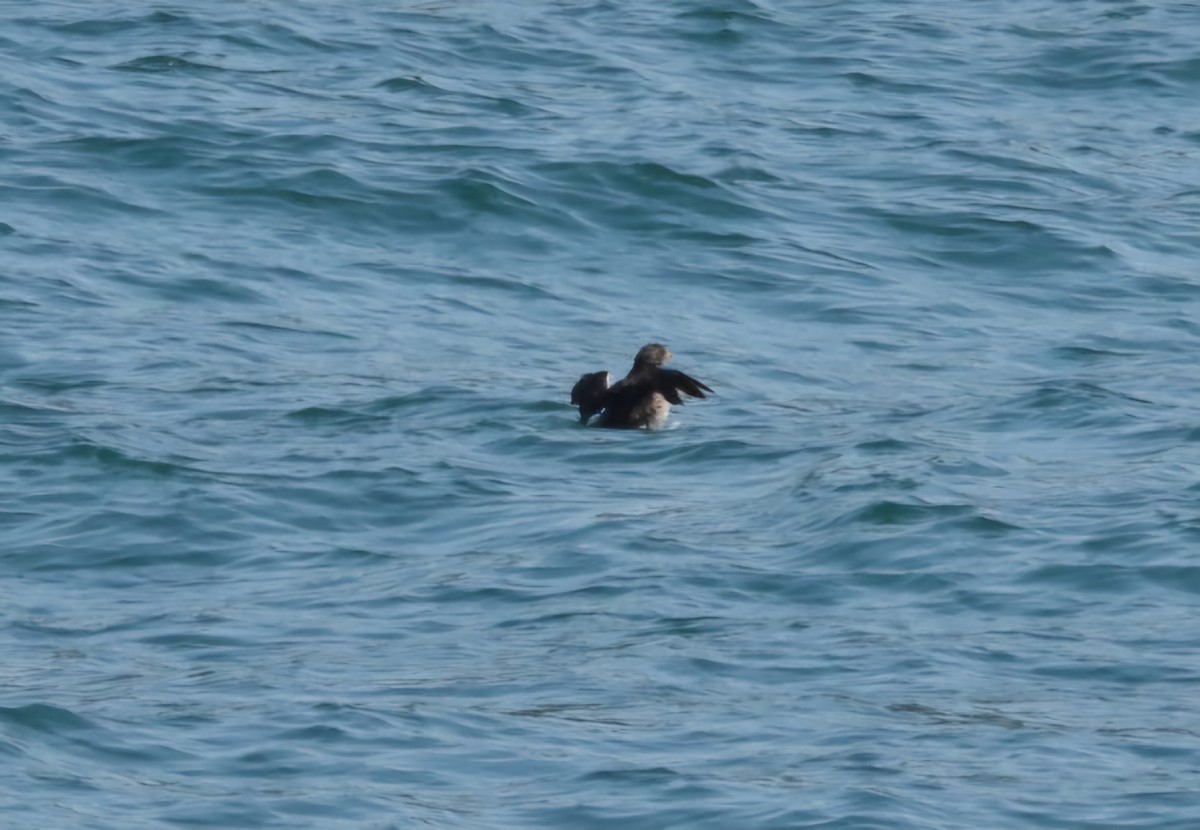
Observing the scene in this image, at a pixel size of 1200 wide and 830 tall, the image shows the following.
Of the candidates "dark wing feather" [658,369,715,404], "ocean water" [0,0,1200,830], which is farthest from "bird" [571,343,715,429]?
"ocean water" [0,0,1200,830]

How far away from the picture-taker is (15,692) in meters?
7.66

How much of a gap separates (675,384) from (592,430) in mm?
454

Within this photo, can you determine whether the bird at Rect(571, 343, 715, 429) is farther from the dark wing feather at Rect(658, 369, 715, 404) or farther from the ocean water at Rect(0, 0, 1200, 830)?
the ocean water at Rect(0, 0, 1200, 830)

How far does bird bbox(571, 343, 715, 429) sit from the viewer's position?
11281 mm

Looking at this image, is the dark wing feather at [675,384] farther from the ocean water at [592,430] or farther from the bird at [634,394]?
the ocean water at [592,430]

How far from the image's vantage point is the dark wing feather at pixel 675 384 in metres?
11.4

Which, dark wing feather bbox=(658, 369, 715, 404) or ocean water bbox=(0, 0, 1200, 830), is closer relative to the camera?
ocean water bbox=(0, 0, 1200, 830)

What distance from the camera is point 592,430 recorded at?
1134 cm

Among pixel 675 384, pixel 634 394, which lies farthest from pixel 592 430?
pixel 675 384

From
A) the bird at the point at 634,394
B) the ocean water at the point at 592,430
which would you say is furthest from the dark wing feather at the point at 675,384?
the ocean water at the point at 592,430

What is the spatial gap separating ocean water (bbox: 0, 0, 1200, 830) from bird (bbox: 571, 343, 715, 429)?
0.12 m

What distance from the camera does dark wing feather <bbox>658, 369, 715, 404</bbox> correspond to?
11356 mm

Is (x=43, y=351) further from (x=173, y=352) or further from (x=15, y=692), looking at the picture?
(x=15, y=692)

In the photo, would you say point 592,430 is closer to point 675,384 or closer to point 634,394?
point 634,394
